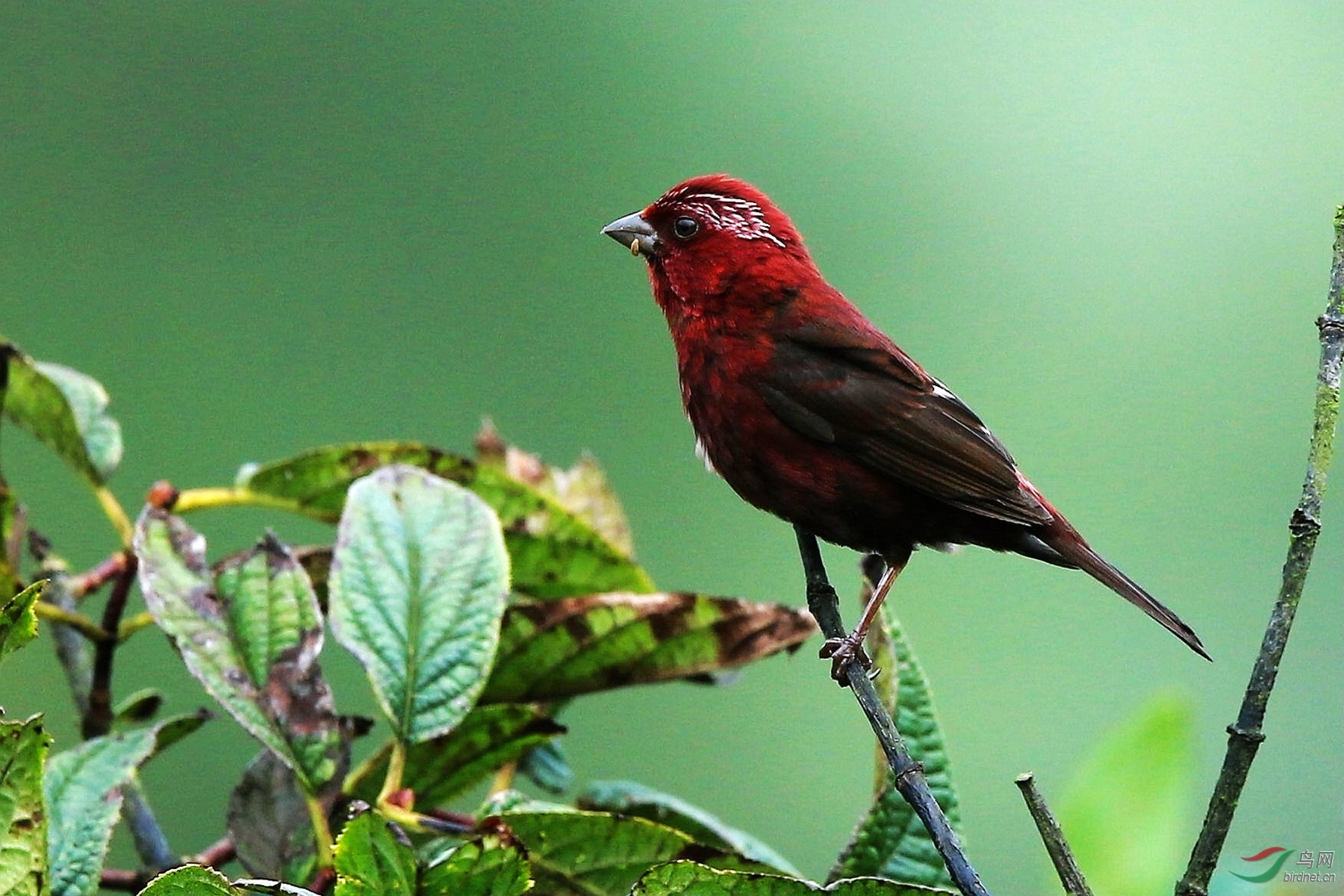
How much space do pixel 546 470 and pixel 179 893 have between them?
58.3 inches

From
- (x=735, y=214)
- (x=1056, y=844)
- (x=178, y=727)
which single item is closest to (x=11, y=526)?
(x=178, y=727)

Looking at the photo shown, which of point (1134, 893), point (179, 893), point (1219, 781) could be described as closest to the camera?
point (1219, 781)

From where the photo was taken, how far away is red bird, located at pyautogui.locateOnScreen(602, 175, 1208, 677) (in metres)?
2.30

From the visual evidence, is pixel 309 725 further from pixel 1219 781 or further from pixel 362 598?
pixel 1219 781

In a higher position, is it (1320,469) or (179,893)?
(1320,469)

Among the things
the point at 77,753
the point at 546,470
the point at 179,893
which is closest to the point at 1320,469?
the point at 179,893

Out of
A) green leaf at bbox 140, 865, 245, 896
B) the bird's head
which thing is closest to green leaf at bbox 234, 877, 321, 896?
green leaf at bbox 140, 865, 245, 896

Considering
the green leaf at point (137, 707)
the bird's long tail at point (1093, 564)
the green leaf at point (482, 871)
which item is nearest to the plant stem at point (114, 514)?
the green leaf at point (137, 707)

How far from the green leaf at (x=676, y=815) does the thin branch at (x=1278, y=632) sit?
89 cm

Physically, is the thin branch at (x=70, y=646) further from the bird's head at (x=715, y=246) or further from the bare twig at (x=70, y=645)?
the bird's head at (x=715, y=246)

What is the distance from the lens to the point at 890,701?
1.71m

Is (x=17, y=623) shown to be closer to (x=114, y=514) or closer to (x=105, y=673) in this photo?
(x=105, y=673)

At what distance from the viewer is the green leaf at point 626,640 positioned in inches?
77.5

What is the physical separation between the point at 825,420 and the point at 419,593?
32.9 inches
